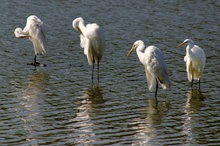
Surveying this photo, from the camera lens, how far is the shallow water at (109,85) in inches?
479

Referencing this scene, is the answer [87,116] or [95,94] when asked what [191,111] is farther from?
[95,94]

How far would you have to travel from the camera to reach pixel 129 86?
16.0 m

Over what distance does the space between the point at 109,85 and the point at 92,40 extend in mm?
1623

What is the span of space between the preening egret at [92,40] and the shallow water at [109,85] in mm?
402

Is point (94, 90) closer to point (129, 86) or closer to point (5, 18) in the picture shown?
point (129, 86)

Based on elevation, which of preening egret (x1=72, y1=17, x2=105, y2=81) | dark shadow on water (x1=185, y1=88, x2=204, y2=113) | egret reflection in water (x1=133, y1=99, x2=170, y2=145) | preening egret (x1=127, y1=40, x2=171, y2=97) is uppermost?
preening egret (x1=72, y1=17, x2=105, y2=81)

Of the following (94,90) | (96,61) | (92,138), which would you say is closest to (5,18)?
(96,61)

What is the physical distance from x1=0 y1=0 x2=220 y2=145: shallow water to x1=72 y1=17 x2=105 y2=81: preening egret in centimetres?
40

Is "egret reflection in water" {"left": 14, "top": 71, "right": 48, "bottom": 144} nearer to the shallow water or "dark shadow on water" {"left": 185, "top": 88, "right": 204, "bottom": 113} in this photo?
the shallow water

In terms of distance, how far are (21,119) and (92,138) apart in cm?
194

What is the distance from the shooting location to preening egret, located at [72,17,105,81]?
1712 centimetres

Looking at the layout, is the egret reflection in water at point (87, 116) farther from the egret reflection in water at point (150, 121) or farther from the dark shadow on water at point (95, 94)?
the egret reflection in water at point (150, 121)

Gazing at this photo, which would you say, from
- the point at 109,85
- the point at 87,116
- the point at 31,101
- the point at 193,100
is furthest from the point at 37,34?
the point at 87,116

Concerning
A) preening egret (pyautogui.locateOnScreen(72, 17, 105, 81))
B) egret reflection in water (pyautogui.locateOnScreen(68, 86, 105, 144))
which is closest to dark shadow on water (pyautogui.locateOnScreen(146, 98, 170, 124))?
egret reflection in water (pyautogui.locateOnScreen(68, 86, 105, 144))
